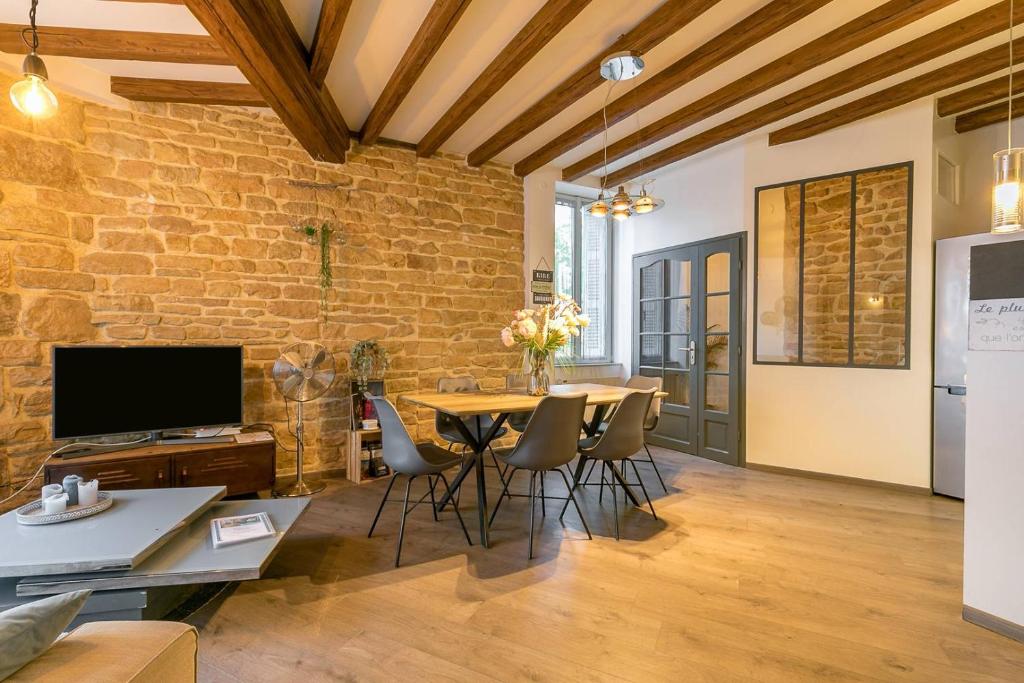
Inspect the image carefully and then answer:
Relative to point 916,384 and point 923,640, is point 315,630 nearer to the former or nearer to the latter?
point 923,640

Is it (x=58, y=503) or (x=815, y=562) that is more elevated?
(x=58, y=503)

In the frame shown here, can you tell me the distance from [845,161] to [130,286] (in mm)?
5719

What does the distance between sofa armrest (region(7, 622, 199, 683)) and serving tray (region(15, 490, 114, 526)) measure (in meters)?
1.53

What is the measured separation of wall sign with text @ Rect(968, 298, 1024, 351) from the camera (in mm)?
1972

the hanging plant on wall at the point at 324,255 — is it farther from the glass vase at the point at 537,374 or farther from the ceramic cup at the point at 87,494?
the ceramic cup at the point at 87,494

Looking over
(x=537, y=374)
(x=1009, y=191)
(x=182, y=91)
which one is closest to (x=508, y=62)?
(x=537, y=374)

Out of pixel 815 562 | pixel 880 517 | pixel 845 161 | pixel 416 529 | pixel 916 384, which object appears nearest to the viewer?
pixel 815 562

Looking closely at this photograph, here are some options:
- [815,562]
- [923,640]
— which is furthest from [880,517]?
[923,640]

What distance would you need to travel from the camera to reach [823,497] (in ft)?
12.1

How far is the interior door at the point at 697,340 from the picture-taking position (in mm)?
4652

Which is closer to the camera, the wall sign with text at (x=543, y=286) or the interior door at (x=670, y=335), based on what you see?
the interior door at (x=670, y=335)

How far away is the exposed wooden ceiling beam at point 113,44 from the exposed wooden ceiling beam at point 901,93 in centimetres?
444

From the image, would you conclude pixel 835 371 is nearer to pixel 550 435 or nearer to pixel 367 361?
pixel 550 435

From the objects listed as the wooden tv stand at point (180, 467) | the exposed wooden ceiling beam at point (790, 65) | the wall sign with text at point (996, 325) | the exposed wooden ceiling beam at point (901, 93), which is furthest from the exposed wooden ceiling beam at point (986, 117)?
the wooden tv stand at point (180, 467)
